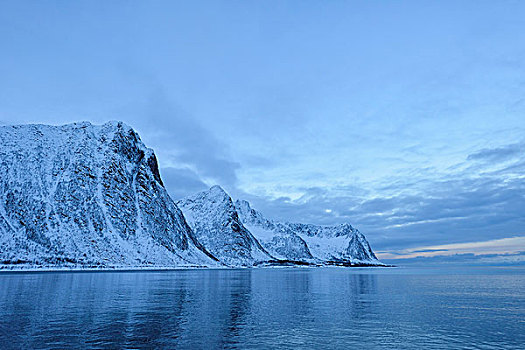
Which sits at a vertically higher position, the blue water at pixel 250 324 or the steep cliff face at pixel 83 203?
the steep cliff face at pixel 83 203

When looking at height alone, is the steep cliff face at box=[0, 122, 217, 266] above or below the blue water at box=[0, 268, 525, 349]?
above

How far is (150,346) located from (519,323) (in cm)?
2788

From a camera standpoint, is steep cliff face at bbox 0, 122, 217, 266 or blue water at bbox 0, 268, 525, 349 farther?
steep cliff face at bbox 0, 122, 217, 266

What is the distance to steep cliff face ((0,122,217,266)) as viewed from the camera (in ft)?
421

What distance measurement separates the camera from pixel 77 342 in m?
21.7

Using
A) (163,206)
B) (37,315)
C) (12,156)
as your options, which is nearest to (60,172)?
(12,156)

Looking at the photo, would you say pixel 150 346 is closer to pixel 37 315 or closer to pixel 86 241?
pixel 37 315

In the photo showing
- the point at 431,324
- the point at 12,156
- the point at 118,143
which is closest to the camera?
the point at 431,324

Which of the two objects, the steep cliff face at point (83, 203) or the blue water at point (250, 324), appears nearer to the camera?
the blue water at point (250, 324)

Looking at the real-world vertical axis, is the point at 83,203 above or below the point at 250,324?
above

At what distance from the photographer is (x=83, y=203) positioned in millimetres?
150250

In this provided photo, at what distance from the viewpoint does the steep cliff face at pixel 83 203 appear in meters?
128

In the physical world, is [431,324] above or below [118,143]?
below

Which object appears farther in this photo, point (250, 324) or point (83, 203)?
point (83, 203)
